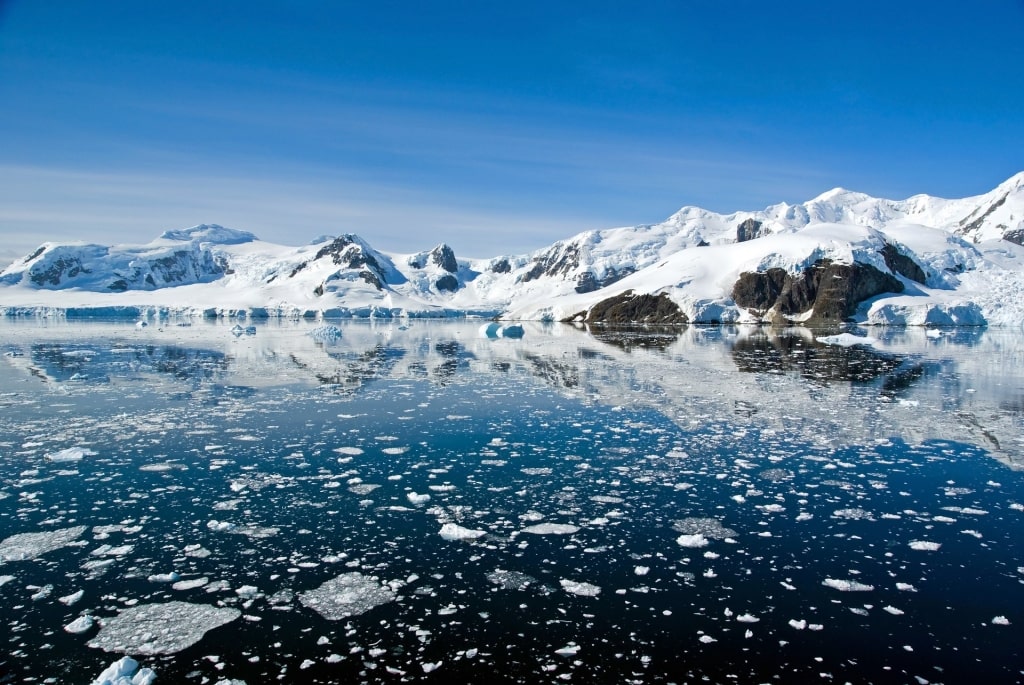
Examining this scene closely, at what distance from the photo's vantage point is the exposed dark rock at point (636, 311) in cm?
10706

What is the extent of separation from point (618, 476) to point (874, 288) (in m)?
110

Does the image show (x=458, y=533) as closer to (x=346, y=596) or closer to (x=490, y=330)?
(x=346, y=596)

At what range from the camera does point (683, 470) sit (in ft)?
37.1

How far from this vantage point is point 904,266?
111375 millimetres

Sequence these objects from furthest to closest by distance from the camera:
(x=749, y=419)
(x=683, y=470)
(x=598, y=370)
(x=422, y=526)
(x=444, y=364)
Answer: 1. (x=444, y=364)
2. (x=598, y=370)
3. (x=749, y=419)
4. (x=683, y=470)
5. (x=422, y=526)

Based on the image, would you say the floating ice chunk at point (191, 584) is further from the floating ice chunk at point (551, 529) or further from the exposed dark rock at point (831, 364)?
the exposed dark rock at point (831, 364)

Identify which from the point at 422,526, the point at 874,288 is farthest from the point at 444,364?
the point at 874,288

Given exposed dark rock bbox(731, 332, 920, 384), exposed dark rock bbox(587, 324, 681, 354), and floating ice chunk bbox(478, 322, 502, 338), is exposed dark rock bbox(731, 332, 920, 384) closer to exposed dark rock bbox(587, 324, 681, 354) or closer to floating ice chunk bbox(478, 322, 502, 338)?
exposed dark rock bbox(587, 324, 681, 354)

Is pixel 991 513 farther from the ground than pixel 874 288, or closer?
closer

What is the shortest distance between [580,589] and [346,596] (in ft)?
8.08

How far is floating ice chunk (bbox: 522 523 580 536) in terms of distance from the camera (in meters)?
8.35

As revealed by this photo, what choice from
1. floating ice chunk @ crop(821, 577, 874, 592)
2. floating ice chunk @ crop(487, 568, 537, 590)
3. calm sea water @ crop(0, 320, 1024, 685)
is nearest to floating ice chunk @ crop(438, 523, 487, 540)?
calm sea water @ crop(0, 320, 1024, 685)

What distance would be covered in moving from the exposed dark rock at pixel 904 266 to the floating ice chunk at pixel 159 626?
125m

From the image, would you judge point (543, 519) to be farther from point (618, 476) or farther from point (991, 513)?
point (991, 513)
